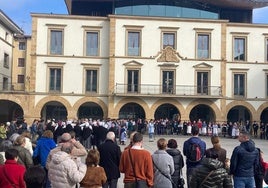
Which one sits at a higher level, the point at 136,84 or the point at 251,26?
the point at 251,26

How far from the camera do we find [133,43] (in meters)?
44.1

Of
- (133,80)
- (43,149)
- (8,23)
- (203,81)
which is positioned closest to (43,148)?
(43,149)

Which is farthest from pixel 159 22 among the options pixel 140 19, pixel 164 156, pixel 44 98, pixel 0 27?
pixel 164 156

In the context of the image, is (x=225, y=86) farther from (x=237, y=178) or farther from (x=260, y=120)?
(x=237, y=178)

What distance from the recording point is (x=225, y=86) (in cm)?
4462

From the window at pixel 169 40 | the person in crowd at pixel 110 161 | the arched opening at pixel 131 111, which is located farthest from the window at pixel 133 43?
the person in crowd at pixel 110 161

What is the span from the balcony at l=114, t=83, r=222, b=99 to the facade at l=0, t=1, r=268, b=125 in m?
0.09

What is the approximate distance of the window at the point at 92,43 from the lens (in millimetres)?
44500

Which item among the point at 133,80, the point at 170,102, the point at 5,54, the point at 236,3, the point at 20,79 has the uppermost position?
the point at 236,3

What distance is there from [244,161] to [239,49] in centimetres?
3877

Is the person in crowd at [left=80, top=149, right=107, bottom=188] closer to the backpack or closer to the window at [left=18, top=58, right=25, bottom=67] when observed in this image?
the backpack

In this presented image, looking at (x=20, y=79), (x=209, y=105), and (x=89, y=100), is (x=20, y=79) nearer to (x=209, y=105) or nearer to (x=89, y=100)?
(x=89, y=100)

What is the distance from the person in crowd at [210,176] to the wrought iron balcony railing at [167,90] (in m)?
36.6

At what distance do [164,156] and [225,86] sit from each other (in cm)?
3683
